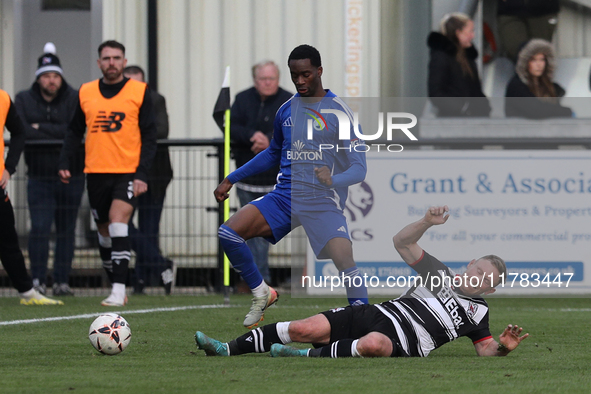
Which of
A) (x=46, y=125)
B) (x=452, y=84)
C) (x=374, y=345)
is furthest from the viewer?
(x=452, y=84)

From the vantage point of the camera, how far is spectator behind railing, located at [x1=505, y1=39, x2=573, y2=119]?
444 inches

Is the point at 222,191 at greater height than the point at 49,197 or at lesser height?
greater

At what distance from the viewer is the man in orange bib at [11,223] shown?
348 inches

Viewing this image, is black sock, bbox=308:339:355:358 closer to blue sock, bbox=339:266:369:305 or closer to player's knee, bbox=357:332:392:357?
player's knee, bbox=357:332:392:357

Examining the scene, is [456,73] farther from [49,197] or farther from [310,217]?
[310,217]

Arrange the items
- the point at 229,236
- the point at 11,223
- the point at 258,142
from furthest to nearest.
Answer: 1. the point at 258,142
2. the point at 11,223
3. the point at 229,236

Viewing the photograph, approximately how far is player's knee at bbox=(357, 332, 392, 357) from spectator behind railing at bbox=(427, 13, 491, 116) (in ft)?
21.6

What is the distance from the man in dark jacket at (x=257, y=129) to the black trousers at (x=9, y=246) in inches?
89.2

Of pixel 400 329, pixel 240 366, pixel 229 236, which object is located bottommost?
pixel 240 366

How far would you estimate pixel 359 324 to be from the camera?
5559 mm

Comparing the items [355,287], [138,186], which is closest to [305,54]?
[355,287]

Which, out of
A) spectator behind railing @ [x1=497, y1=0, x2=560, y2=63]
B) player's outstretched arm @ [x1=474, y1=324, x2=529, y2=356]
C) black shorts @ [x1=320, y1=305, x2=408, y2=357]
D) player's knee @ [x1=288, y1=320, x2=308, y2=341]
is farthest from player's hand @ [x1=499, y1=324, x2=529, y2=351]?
spectator behind railing @ [x1=497, y1=0, x2=560, y2=63]

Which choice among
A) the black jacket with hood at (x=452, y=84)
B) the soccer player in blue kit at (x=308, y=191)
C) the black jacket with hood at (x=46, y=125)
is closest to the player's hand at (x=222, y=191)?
the soccer player in blue kit at (x=308, y=191)

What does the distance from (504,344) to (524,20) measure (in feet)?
26.8
